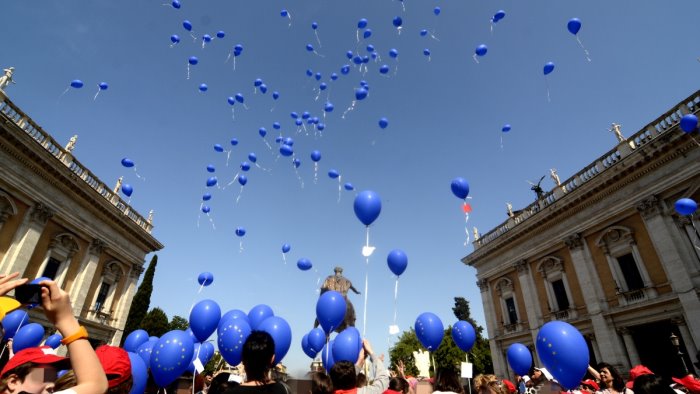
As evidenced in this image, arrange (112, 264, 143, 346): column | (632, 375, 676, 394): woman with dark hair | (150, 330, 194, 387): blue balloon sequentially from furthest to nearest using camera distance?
(112, 264, 143, 346): column → (150, 330, 194, 387): blue balloon → (632, 375, 676, 394): woman with dark hair

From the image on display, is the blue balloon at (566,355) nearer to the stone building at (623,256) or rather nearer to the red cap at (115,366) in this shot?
the red cap at (115,366)

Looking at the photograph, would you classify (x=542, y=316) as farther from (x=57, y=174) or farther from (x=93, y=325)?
(x=57, y=174)

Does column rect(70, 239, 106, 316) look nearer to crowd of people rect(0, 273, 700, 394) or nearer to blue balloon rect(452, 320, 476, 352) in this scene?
crowd of people rect(0, 273, 700, 394)

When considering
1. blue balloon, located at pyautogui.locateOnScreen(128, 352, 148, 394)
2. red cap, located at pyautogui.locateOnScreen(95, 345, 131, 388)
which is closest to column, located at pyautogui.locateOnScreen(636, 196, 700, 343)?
blue balloon, located at pyautogui.locateOnScreen(128, 352, 148, 394)

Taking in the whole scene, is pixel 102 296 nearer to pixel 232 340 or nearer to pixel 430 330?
pixel 232 340

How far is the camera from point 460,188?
412 inches

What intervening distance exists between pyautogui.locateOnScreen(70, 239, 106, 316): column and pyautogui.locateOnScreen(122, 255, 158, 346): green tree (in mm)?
12106

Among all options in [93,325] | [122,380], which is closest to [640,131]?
[122,380]

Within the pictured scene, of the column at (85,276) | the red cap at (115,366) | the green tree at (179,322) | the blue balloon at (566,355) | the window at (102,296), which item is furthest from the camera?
the green tree at (179,322)

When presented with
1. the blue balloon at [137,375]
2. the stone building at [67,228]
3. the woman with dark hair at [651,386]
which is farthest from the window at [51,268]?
the woman with dark hair at [651,386]

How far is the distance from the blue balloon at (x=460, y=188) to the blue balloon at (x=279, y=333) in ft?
21.2

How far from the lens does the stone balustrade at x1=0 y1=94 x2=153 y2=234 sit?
49.7ft

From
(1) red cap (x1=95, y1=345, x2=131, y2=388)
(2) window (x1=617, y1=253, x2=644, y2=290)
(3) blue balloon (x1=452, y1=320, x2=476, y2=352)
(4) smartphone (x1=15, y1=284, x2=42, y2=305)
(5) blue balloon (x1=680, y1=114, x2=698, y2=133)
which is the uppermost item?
(5) blue balloon (x1=680, y1=114, x2=698, y2=133)

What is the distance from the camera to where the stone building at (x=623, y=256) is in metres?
13.8
